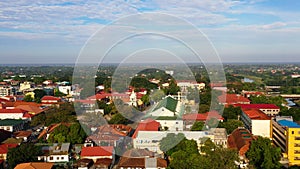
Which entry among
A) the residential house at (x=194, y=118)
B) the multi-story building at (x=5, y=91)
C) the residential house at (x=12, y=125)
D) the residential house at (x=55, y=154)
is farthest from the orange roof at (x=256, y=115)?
the multi-story building at (x=5, y=91)

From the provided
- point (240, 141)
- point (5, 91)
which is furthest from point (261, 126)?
point (5, 91)

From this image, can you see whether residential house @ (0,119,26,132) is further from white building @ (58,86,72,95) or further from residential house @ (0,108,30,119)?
white building @ (58,86,72,95)

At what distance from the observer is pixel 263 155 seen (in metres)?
5.94

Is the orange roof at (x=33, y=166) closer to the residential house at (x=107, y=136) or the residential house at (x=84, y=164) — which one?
the residential house at (x=84, y=164)

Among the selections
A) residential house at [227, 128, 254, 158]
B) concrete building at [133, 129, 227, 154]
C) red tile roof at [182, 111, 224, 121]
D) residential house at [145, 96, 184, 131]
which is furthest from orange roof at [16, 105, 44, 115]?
residential house at [227, 128, 254, 158]

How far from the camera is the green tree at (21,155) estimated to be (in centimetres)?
598

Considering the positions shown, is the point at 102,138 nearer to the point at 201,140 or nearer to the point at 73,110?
the point at 201,140

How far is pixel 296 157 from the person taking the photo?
6691 millimetres

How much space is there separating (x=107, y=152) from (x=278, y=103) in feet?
28.5

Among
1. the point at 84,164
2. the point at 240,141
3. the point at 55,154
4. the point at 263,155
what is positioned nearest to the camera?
the point at 263,155

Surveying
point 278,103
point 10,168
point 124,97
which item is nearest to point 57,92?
point 124,97

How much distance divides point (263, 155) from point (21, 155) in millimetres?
4359

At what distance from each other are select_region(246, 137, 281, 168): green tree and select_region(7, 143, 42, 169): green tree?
4.01 meters

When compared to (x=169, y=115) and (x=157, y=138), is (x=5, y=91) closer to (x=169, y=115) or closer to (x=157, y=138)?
(x=169, y=115)
